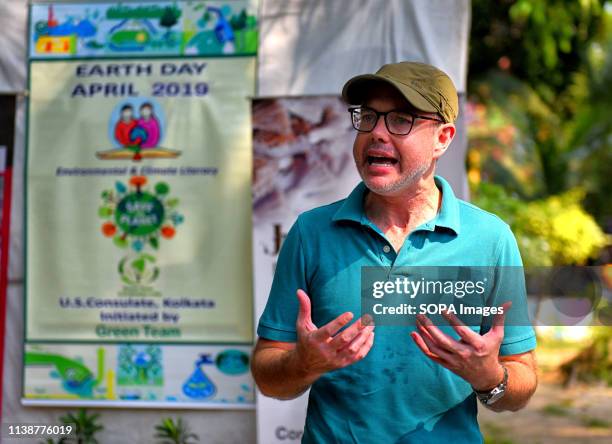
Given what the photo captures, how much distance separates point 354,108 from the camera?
7.70 ft

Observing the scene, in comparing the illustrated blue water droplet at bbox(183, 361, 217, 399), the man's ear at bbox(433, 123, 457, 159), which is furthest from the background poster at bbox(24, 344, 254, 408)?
Result: the man's ear at bbox(433, 123, 457, 159)

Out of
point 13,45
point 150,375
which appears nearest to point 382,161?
Answer: point 150,375

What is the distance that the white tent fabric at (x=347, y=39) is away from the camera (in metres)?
4.69

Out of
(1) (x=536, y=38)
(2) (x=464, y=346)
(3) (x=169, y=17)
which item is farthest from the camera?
(1) (x=536, y=38)

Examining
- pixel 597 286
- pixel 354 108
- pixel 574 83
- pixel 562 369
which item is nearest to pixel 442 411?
pixel 597 286

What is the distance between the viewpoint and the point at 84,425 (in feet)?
16.2

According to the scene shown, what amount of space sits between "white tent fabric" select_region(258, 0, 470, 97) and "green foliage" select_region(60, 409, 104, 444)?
205 centimetres

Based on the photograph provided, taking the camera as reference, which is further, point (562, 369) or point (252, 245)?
point (562, 369)

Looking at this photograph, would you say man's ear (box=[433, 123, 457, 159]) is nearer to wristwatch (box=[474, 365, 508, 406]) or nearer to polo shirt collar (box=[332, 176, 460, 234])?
polo shirt collar (box=[332, 176, 460, 234])

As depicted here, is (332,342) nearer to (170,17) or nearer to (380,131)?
(380,131)

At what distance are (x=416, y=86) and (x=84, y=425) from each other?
342 cm

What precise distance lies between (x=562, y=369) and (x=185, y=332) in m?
5.25

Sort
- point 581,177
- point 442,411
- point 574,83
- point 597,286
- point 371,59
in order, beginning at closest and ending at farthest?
point 442,411 < point 597,286 < point 371,59 < point 574,83 < point 581,177

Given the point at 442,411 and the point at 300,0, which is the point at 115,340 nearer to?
the point at 300,0
